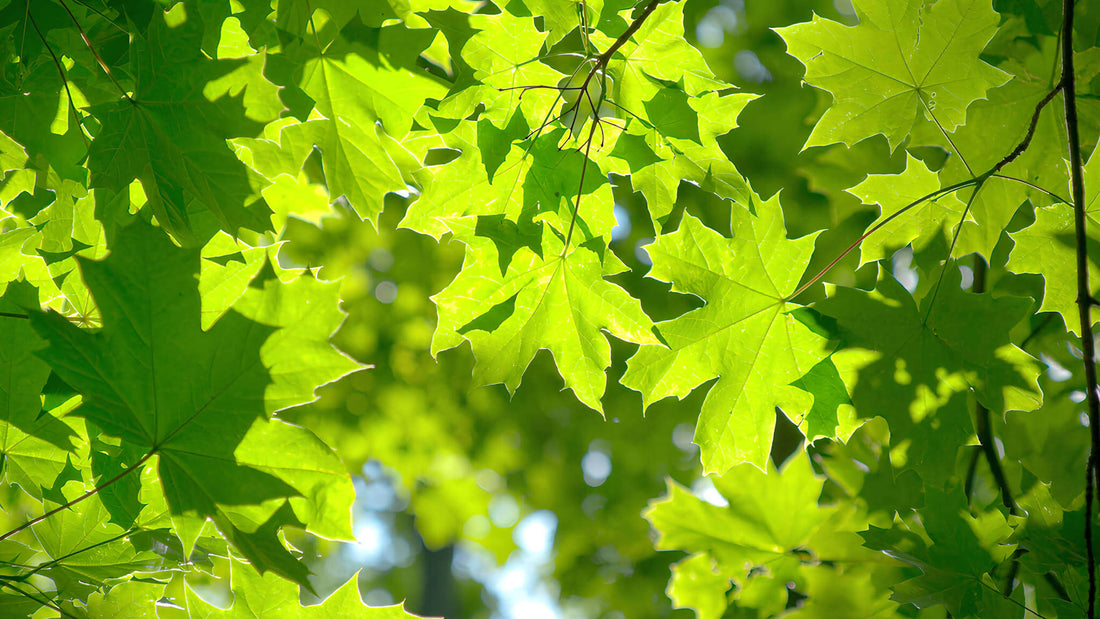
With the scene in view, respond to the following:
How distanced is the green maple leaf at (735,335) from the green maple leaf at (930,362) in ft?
0.41

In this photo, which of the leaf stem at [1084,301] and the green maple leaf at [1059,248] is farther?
the green maple leaf at [1059,248]

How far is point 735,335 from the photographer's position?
4.87 ft

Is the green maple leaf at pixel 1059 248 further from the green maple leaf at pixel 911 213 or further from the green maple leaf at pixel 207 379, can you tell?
the green maple leaf at pixel 207 379

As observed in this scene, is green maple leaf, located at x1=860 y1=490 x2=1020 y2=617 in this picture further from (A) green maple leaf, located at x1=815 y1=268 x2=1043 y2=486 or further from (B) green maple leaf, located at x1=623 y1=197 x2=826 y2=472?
(B) green maple leaf, located at x1=623 y1=197 x2=826 y2=472

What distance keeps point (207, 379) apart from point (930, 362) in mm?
1330

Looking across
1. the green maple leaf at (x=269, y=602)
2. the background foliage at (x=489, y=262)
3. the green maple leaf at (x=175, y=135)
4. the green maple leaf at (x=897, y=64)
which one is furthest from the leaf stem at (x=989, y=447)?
the green maple leaf at (x=175, y=135)

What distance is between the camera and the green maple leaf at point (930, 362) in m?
1.32

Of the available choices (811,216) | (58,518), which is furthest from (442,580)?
(58,518)

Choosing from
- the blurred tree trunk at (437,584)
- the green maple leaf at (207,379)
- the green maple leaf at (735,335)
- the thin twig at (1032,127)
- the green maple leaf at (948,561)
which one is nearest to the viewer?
the green maple leaf at (207,379)

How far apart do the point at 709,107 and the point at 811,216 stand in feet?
9.52

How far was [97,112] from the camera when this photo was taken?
1.16 metres

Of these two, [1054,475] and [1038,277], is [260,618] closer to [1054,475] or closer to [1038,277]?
[1054,475]

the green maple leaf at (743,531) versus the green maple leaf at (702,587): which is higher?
the green maple leaf at (743,531)

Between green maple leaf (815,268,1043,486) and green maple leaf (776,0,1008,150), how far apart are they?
380 mm
